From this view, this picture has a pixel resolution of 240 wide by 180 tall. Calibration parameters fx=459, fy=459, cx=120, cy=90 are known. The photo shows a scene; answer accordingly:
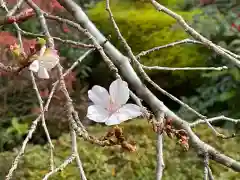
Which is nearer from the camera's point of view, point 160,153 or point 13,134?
point 160,153

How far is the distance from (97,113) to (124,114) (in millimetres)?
48

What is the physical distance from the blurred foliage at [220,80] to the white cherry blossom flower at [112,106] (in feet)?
7.25

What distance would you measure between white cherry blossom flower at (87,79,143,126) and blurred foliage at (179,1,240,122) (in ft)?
7.25

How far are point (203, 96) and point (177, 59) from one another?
0.36 metres

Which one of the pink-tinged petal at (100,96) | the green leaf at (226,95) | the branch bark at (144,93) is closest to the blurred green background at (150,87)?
the green leaf at (226,95)

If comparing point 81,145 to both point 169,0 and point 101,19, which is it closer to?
point 101,19

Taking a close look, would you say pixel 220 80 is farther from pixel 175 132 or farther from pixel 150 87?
pixel 175 132

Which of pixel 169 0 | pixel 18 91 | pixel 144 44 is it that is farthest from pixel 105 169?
pixel 169 0

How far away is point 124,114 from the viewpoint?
568mm

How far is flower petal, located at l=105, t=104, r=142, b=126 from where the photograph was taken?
558 mm

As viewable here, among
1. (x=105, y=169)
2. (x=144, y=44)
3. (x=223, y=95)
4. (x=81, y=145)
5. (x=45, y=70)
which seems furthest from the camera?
(x=144, y=44)

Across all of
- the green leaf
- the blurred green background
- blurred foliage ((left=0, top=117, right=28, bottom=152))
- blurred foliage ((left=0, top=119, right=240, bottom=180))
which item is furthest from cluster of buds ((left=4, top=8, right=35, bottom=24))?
the green leaf

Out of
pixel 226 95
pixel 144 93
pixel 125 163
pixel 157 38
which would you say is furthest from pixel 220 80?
pixel 144 93

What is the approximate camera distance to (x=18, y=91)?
2.90m
